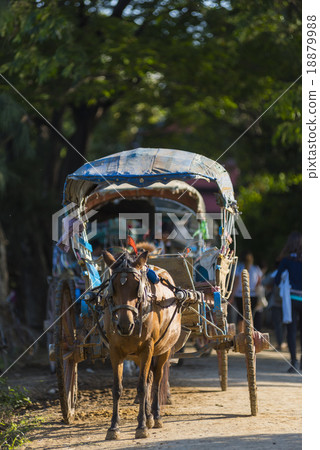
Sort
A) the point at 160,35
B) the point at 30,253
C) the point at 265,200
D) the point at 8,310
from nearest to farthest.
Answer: the point at 8,310, the point at 160,35, the point at 30,253, the point at 265,200

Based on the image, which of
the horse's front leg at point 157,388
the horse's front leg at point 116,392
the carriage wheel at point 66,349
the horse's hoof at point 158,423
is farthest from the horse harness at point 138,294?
the horse's hoof at point 158,423

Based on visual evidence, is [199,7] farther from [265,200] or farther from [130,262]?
[130,262]

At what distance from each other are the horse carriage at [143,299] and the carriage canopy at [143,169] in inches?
0.5

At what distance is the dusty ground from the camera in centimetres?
712

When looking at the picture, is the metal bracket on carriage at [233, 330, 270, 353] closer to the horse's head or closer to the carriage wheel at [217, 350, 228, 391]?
the carriage wheel at [217, 350, 228, 391]

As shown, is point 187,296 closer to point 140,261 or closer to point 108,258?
point 140,261

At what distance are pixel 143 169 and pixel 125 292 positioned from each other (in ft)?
6.45

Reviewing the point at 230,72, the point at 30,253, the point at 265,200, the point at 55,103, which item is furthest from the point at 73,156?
the point at 265,200

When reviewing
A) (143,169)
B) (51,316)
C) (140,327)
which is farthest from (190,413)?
(51,316)

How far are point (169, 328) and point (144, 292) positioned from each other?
0.85 m

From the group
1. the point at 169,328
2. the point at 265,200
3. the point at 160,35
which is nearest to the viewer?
the point at 169,328

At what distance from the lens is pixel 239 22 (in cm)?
1481

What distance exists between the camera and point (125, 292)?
6965 millimetres

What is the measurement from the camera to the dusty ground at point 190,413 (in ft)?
23.4
